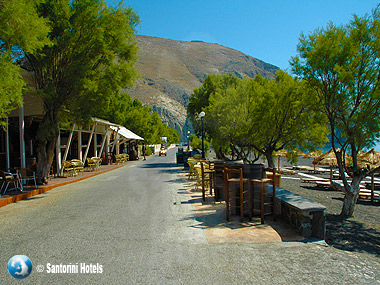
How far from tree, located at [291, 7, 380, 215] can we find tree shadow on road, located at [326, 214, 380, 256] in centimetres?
79

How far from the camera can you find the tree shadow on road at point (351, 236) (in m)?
5.48

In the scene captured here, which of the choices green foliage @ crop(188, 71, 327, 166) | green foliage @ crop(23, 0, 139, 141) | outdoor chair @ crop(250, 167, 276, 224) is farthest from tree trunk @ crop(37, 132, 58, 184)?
outdoor chair @ crop(250, 167, 276, 224)

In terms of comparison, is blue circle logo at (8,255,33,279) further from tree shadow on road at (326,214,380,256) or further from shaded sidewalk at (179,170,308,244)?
tree shadow on road at (326,214,380,256)

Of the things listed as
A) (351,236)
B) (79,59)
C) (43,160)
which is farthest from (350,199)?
(43,160)

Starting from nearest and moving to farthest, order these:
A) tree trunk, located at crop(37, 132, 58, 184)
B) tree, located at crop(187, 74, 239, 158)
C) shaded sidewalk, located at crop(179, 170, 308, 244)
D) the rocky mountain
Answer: shaded sidewalk, located at crop(179, 170, 308, 244), tree trunk, located at crop(37, 132, 58, 184), tree, located at crop(187, 74, 239, 158), the rocky mountain

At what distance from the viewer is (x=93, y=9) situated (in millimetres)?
10836

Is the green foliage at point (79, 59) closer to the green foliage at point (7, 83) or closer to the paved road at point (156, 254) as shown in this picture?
the green foliage at point (7, 83)

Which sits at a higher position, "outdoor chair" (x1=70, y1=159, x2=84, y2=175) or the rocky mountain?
the rocky mountain

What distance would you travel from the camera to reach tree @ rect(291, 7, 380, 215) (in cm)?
736

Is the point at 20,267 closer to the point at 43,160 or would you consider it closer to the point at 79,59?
the point at 43,160

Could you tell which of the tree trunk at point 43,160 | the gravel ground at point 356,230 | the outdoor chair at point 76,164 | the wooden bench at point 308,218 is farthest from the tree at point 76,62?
the gravel ground at point 356,230

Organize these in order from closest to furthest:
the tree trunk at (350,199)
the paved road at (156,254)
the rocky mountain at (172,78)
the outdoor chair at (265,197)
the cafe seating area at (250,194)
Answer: the paved road at (156,254), the outdoor chair at (265,197), the cafe seating area at (250,194), the tree trunk at (350,199), the rocky mountain at (172,78)

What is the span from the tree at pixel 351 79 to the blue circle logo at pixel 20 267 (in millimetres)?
7579

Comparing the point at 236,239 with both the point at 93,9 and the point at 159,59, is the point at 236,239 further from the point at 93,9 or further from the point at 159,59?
the point at 159,59
